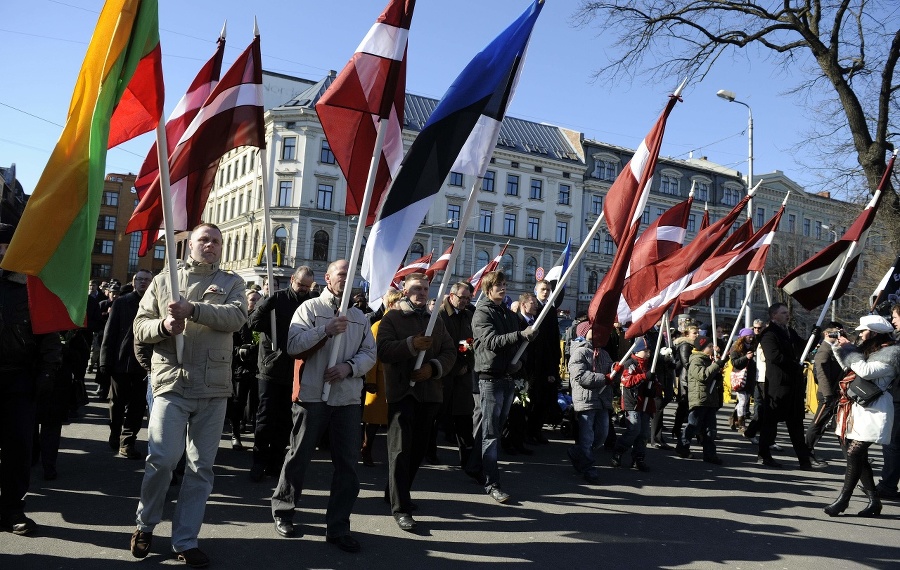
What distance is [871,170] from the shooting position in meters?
13.9

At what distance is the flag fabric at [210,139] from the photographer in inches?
237

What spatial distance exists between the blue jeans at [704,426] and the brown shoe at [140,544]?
7552 millimetres

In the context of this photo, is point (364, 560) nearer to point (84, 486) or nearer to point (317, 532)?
point (317, 532)

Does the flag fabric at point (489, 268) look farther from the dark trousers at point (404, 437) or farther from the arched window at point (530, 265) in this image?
the arched window at point (530, 265)

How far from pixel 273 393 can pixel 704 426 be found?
605cm

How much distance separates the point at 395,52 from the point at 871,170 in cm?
1190

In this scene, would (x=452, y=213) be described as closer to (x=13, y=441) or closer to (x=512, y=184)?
(x=512, y=184)

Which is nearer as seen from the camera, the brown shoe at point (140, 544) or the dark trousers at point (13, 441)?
the brown shoe at point (140, 544)

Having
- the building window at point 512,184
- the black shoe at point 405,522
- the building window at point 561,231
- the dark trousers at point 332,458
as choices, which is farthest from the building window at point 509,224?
the dark trousers at point 332,458

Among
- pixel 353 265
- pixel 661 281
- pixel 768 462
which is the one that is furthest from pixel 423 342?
pixel 768 462

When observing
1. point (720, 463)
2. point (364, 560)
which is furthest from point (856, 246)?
point (364, 560)

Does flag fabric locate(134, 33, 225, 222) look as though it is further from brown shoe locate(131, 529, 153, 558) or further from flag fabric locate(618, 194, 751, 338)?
flag fabric locate(618, 194, 751, 338)

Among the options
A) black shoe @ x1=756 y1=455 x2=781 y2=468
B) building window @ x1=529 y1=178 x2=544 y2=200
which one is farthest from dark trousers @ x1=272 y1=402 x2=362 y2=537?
building window @ x1=529 y1=178 x2=544 y2=200

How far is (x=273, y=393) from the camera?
7.29 m
